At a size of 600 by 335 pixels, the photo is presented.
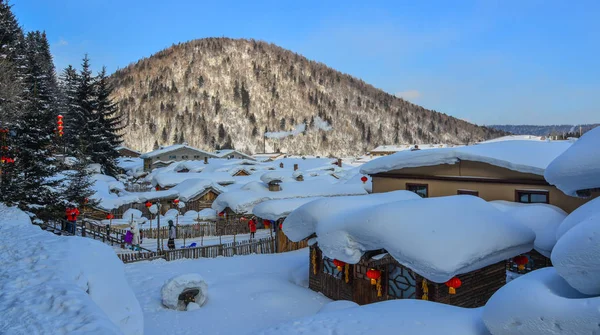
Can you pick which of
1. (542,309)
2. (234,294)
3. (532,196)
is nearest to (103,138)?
(234,294)

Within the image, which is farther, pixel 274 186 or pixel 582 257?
pixel 274 186

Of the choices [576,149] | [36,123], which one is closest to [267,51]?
[36,123]

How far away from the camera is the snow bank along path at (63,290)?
4.35 m

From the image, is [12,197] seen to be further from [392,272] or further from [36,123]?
[392,272]

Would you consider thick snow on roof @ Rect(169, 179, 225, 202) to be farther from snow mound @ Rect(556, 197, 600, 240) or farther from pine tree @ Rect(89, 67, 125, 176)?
snow mound @ Rect(556, 197, 600, 240)

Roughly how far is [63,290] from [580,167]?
9277 mm

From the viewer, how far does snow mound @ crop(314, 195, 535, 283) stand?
9195mm

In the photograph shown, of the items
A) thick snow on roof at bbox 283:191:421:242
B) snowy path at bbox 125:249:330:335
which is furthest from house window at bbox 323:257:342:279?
thick snow on roof at bbox 283:191:421:242

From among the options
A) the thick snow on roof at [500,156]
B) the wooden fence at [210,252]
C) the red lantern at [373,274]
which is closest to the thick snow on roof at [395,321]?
the red lantern at [373,274]

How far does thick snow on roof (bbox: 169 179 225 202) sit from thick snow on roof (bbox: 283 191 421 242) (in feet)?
72.0

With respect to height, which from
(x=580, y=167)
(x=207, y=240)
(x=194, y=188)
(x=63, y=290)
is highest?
(x=580, y=167)

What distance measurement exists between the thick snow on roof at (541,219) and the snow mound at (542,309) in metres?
6.30

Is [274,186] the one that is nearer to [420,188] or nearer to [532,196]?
[420,188]

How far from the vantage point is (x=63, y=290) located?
5391mm
